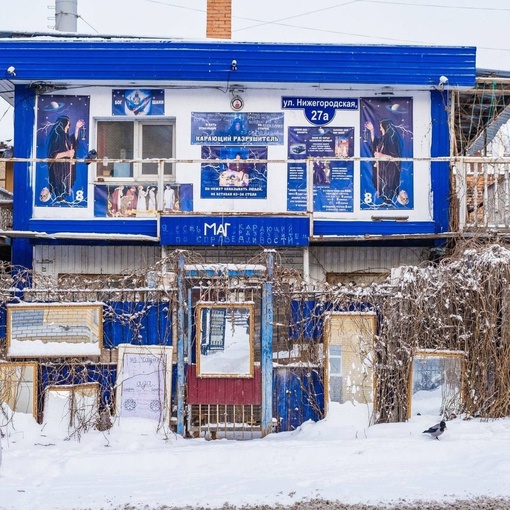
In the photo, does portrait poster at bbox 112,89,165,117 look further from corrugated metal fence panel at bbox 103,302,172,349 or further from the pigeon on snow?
the pigeon on snow

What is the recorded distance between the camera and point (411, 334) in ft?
33.4

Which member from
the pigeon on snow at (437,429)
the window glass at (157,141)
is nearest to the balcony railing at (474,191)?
the window glass at (157,141)

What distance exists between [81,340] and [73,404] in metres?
0.82

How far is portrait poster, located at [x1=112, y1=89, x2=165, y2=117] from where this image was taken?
15266mm

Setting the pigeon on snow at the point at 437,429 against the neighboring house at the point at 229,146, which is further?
the neighboring house at the point at 229,146

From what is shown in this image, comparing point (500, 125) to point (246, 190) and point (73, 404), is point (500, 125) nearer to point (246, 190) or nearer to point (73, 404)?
point (246, 190)

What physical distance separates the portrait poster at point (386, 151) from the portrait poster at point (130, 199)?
3.63 m

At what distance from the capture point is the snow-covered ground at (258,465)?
7445 mm

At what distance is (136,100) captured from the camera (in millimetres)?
15289

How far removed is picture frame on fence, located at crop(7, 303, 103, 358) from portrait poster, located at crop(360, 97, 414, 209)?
6.59m

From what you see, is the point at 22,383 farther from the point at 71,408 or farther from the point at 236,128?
the point at 236,128

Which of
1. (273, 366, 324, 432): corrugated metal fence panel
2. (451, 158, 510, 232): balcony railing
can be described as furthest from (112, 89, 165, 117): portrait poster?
(273, 366, 324, 432): corrugated metal fence panel

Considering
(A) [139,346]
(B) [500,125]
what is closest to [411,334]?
(A) [139,346]

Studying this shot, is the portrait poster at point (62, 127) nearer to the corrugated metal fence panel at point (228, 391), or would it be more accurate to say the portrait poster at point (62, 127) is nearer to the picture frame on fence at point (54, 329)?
the picture frame on fence at point (54, 329)
